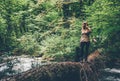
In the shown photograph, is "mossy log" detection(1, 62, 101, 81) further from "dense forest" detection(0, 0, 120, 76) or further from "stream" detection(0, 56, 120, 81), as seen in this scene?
"dense forest" detection(0, 0, 120, 76)

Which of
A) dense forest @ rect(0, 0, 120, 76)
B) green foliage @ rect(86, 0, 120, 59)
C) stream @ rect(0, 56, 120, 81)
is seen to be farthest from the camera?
dense forest @ rect(0, 0, 120, 76)

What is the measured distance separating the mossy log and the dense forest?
13.6 feet

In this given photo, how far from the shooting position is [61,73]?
38.6 ft

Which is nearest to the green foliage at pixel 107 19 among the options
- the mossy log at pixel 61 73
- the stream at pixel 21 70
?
the stream at pixel 21 70

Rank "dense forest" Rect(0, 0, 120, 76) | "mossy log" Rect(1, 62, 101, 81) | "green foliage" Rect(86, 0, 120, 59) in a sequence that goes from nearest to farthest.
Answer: "mossy log" Rect(1, 62, 101, 81)
"green foliage" Rect(86, 0, 120, 59)
"dense forest" Rect(0, 0, 120, 76)

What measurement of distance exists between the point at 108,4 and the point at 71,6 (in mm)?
5239

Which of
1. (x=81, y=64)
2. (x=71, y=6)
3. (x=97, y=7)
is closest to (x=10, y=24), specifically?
(x=71, y=6)

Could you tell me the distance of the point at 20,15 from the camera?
27609 mm

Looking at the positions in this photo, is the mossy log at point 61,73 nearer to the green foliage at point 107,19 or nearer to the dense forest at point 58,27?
the dense forest at point 58,27

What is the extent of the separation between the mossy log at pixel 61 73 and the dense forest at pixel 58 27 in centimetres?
415

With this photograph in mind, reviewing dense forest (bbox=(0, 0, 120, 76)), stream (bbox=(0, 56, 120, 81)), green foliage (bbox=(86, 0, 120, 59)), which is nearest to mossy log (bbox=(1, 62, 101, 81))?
stream (bbox=(0, 56, 120, 81))

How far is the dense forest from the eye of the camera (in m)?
18.7

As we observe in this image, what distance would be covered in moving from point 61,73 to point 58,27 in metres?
10.4

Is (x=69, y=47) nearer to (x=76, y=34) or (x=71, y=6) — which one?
(x=76, y=34)
